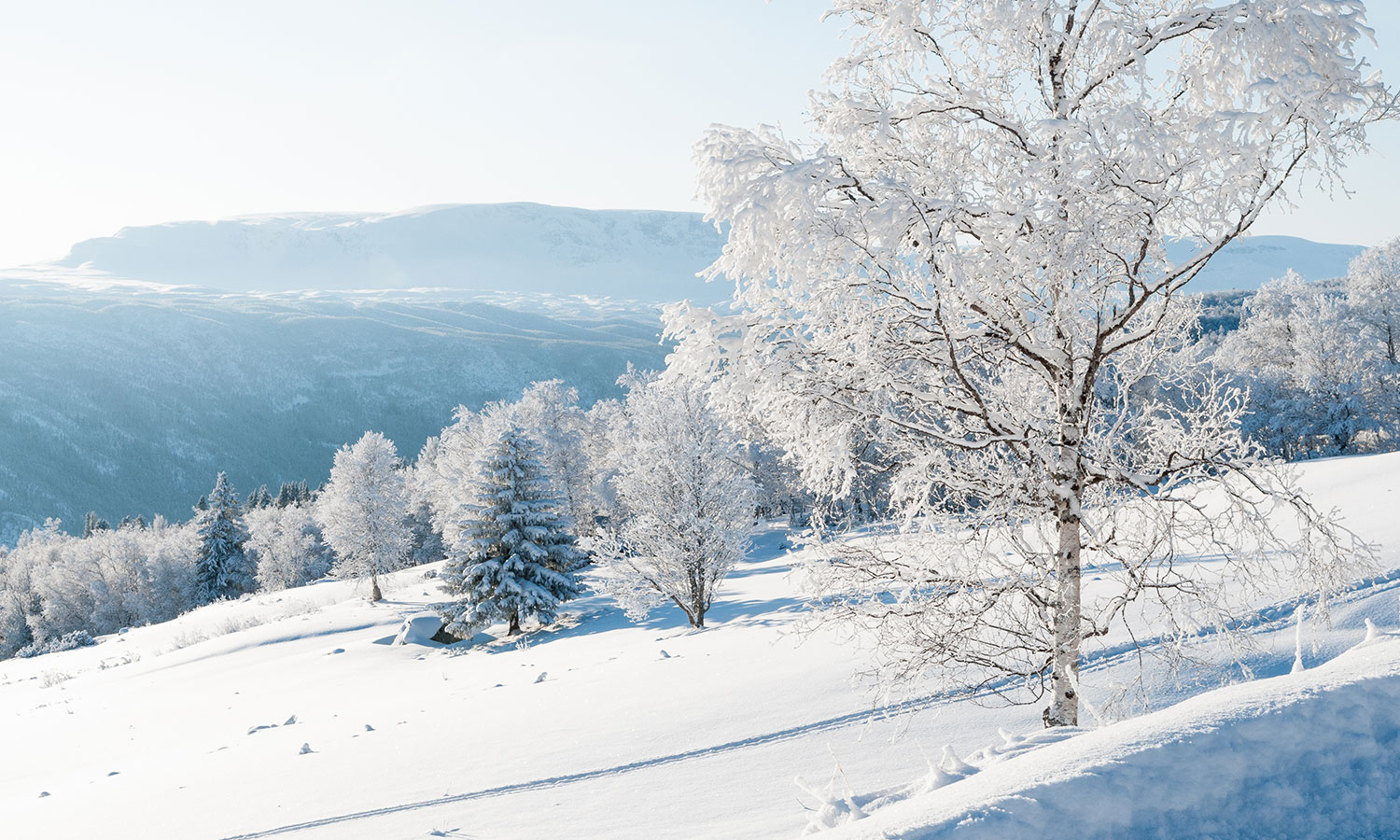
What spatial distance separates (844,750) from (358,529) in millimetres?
35596

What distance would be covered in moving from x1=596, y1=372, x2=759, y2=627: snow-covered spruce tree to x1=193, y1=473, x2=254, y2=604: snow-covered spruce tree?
49162mm

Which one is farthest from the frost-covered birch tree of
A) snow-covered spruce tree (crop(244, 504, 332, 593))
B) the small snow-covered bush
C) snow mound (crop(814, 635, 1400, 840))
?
the small snow-covered bush

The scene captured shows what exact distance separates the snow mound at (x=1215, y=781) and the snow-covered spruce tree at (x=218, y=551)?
67.9m

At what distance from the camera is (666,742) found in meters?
9.45

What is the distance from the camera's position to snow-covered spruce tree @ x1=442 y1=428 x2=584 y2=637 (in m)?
29.3

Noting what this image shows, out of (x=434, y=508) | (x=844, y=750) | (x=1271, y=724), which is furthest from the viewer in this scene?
(x=434, y=508)

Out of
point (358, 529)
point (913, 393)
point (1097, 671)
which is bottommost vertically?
point (358, 529)

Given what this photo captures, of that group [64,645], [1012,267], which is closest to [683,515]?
[1012,267]

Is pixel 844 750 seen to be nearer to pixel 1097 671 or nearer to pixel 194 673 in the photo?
pixel 1097 671

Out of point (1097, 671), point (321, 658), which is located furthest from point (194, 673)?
point (1097, 671)

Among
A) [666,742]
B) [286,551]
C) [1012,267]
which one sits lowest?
[286,551]

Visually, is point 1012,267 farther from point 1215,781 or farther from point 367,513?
point 367,513

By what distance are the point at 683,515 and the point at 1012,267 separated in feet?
62.9

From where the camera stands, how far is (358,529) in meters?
38.2
